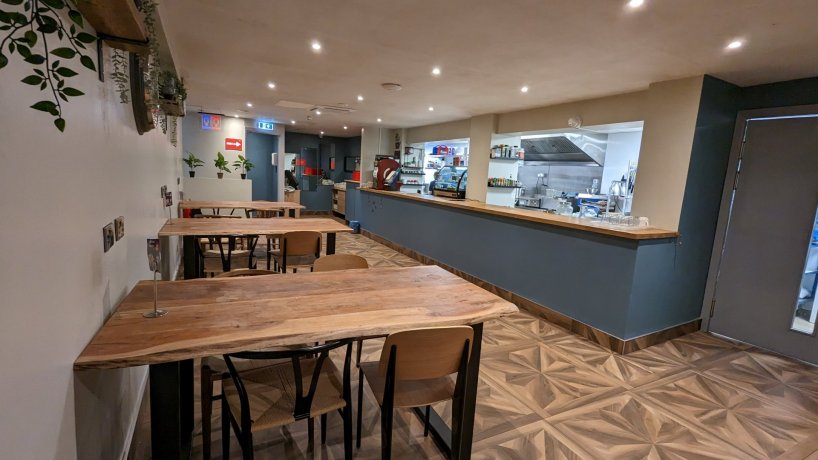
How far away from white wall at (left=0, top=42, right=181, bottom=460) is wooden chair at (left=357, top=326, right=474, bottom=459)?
0.97m

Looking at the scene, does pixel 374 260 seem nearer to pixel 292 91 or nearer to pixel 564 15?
pixel 292 91

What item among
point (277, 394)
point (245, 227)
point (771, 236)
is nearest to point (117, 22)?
point (277, 394)

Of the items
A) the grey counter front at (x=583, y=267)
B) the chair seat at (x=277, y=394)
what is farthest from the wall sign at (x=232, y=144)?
the chair seat at (x=277, y=394)

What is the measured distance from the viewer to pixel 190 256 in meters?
3.47

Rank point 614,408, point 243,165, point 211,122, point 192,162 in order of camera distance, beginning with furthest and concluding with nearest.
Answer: point 243,165
point 211,122
point 192,162
point 614,408

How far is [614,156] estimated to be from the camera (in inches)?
270

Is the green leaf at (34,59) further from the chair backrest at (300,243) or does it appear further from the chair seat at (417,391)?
the chair backrest at (300,243)

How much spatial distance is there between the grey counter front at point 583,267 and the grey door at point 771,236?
1.27 ft

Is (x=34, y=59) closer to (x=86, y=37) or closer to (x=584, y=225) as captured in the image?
(x=86, y=37)

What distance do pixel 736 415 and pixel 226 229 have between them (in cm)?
428

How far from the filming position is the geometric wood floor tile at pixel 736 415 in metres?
2.26

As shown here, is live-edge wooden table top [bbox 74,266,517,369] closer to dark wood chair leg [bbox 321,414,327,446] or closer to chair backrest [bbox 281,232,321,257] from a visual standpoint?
dark wood chair leg [bbox 321,414,327,446]

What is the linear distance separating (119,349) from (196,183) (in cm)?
678


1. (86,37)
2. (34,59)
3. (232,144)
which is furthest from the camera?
(232,144)
